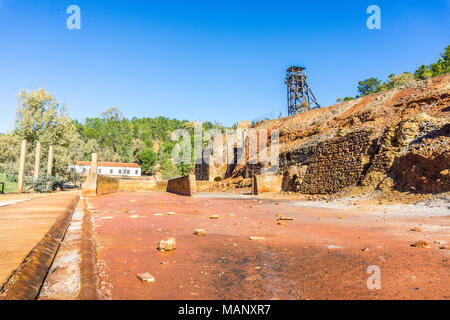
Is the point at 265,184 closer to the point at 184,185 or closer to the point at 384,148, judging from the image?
the point at 184,185

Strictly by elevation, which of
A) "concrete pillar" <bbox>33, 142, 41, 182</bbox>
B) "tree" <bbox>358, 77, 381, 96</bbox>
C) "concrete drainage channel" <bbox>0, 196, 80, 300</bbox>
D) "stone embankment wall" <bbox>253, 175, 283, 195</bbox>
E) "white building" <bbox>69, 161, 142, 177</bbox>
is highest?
"tree" <bbox>358, 77, 381, 96</bbox>

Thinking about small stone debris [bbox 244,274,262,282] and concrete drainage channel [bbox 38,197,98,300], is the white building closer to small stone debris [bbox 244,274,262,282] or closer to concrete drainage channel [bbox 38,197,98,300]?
concrete drainage channel [bbox 38,197,98,300]

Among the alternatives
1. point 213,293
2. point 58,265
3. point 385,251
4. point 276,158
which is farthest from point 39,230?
point 276,158

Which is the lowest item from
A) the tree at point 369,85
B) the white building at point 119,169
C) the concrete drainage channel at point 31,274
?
the concrete drainage channel at point 31,274

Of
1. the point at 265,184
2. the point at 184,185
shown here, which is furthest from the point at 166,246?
the point at 265,184

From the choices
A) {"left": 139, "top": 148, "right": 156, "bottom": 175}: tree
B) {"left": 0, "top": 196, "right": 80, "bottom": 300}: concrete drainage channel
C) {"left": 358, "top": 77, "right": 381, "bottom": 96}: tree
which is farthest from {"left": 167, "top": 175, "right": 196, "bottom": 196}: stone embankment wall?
{"left": 139, "top": 148, "right": 156, "bottom": 175}: tree

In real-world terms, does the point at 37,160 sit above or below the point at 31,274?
above

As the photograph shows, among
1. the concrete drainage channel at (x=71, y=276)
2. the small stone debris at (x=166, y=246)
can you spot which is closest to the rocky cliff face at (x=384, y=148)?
the small stone debris at (x=166, y=246)

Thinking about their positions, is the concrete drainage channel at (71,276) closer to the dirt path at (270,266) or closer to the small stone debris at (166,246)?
the dirt path at (270,266)

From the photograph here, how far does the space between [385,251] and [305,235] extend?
4.19 feet

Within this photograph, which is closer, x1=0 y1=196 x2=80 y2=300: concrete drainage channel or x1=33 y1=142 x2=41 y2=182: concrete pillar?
x1=0 y1=196 x2=80 y2=300: concrete drainage channel

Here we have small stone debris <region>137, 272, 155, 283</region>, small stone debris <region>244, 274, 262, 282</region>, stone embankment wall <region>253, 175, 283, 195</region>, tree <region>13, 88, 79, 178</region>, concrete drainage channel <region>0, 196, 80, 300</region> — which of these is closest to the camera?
concrete drainage channel <region>0, 196, 80, 300</region>

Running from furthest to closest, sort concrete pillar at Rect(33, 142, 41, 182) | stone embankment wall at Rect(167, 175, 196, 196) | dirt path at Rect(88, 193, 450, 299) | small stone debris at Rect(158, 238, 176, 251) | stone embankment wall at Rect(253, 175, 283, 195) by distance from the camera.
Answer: stone embankment wall at Rect(253, 175, 283, 195) < concrete pillar at Rect(33, 142, 41, 182) < stone embankment wall at Rect(167, 175, 196, 196) < small stone debris at Rect(158, 238, 176, 251) < dirt path at Rect(88, 193, 450, 299)
